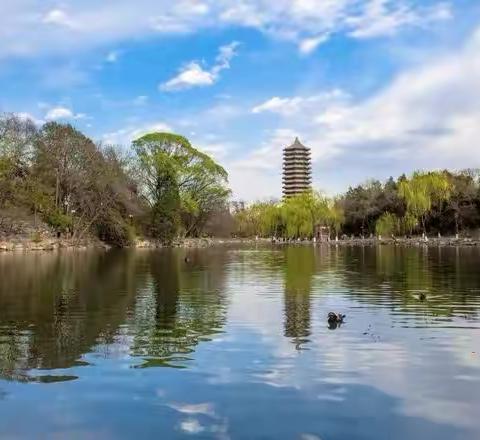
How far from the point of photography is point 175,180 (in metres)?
83.4

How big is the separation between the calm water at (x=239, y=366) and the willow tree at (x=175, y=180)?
60.5 m

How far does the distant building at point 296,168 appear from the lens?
152m

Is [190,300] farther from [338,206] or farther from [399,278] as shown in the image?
[338,206]

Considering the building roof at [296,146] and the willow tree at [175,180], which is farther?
the building roof at [296,146]

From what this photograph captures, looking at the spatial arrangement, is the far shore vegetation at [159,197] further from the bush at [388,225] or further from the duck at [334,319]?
the duck at [334,319]

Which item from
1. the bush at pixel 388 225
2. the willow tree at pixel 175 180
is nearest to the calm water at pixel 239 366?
the willow tree at pixel 175 180

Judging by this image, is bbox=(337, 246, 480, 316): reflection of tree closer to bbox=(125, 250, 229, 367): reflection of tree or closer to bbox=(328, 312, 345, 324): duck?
bbox=(328, 312, 345, 324): duck

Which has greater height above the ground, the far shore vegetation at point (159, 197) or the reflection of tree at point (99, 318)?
the far shore vegetation at point (159, 197)

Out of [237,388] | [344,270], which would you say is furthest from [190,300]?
[344,270]

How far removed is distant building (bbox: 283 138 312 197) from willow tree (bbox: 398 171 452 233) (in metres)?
61.7

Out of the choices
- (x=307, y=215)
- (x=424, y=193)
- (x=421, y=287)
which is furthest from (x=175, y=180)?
(x=421, y=287)

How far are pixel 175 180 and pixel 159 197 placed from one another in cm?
322

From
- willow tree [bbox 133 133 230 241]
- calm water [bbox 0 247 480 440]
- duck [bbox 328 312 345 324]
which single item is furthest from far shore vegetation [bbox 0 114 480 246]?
duck [bbox 328 312 345 324]

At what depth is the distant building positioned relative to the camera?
152500 mm
